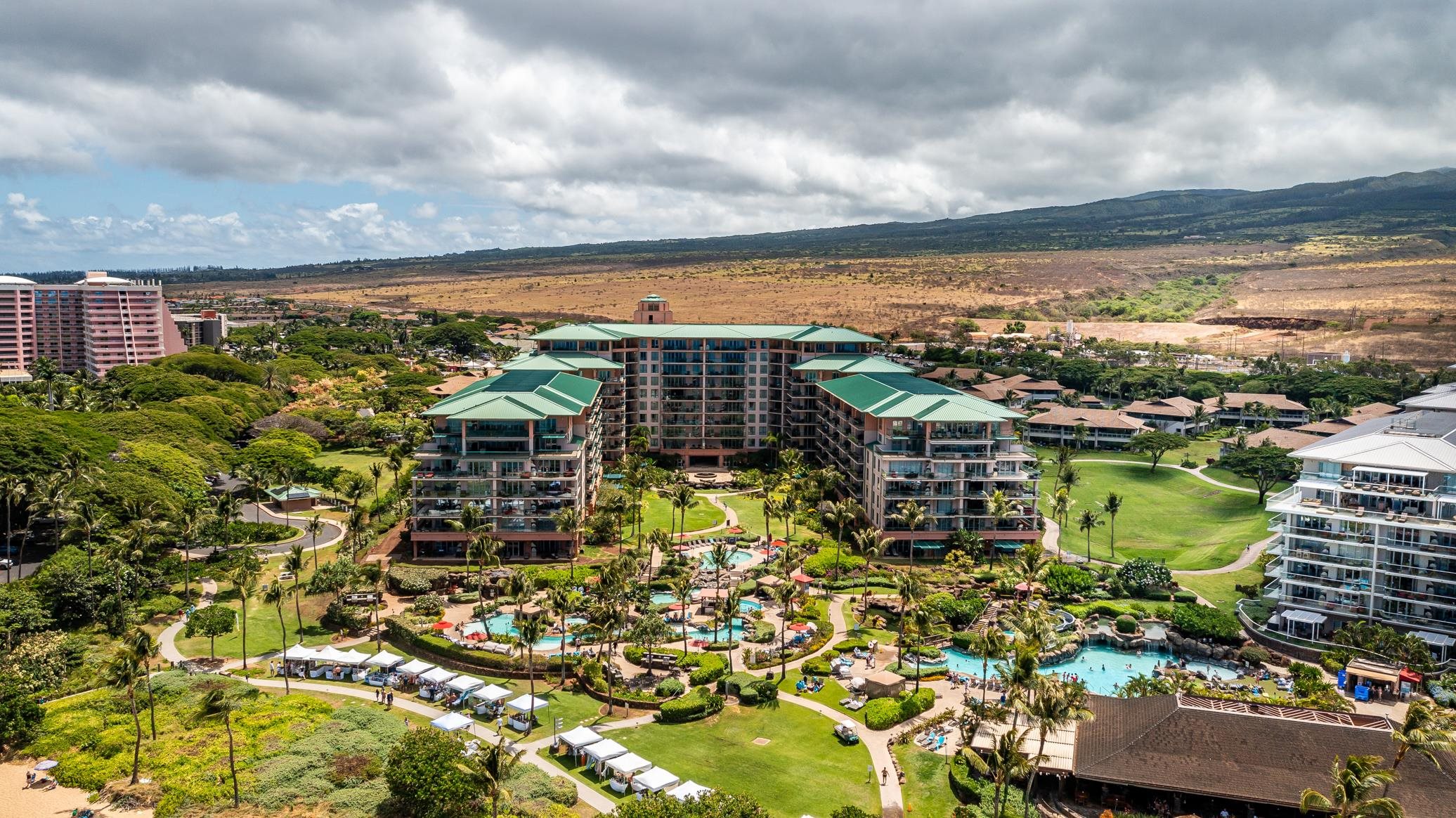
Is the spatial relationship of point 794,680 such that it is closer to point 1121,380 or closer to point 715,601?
point 715,601

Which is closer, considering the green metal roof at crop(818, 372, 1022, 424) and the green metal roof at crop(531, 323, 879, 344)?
the green metal roof at crop(818, 372, 1022, 424)

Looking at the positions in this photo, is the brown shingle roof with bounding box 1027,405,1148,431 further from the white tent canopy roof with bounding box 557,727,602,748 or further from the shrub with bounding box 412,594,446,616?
the white tent canopy roof with bounding box 557,727,602,748

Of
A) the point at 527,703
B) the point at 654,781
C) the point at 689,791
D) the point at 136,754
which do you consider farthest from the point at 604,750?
the point at 136,754

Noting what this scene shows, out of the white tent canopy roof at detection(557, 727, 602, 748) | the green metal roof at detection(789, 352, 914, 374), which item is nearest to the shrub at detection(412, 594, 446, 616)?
the white tent canopy roof at detection(557, 727, 602, 748)

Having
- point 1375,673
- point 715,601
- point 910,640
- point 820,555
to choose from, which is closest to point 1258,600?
point 1375,673

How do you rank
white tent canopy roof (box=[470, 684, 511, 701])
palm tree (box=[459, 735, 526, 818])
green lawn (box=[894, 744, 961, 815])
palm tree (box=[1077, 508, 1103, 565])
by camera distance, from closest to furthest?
palm tree (box=[459, 735, 526, 818]), green lawn (box=[894, 744, 961, 815]), white tent canopy roof (box=[470, 684, 511, 701]), palm tree (box=[1077, 508, 1103, 565])

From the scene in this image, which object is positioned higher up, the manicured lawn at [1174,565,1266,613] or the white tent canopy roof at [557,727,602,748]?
the manicured lawn at [1174,565,1266,613]

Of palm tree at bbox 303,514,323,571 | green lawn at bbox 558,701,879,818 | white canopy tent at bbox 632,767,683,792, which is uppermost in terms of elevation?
palm tree at bbox 303,514,323,571

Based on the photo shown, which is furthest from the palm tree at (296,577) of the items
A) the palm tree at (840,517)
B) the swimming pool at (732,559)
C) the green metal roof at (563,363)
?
the palm tree at (840,517)
